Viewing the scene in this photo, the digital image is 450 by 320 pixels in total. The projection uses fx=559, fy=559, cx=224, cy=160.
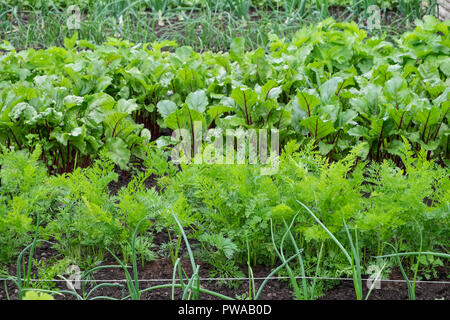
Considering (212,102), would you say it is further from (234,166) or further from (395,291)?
(395,291)

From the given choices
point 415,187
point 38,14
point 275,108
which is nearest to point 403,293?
point 415,187

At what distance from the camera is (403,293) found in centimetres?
211

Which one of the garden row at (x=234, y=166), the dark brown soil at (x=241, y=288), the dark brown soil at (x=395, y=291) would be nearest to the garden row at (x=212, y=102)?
the garden row at (x=234, y=166)

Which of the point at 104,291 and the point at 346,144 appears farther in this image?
the point at 346,144

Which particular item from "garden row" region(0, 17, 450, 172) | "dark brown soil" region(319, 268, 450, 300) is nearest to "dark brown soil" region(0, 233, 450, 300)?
"dark brown soil" region(319, 268, 450, 300)

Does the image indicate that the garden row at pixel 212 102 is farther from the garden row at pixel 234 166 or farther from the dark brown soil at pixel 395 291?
the dark brown soil at pixel 395 291

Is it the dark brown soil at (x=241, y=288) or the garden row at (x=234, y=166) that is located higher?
the garden row at (x=234, y=166)

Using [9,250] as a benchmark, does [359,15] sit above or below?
above

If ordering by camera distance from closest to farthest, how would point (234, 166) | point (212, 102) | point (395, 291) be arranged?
point (395, 291), point (234, 166), point (212, 102)

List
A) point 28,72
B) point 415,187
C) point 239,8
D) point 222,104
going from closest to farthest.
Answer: point 415,187 → point 222,104 → point 28,72 → point 239,8

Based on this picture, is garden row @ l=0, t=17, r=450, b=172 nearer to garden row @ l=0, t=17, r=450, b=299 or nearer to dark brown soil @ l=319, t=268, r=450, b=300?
garden row @ l=0, t=17, r=450, b=299

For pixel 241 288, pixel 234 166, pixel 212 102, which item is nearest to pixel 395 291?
pixel 241 288

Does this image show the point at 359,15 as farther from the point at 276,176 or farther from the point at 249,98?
the point at 276,176

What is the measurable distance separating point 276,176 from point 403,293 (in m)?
0.67
